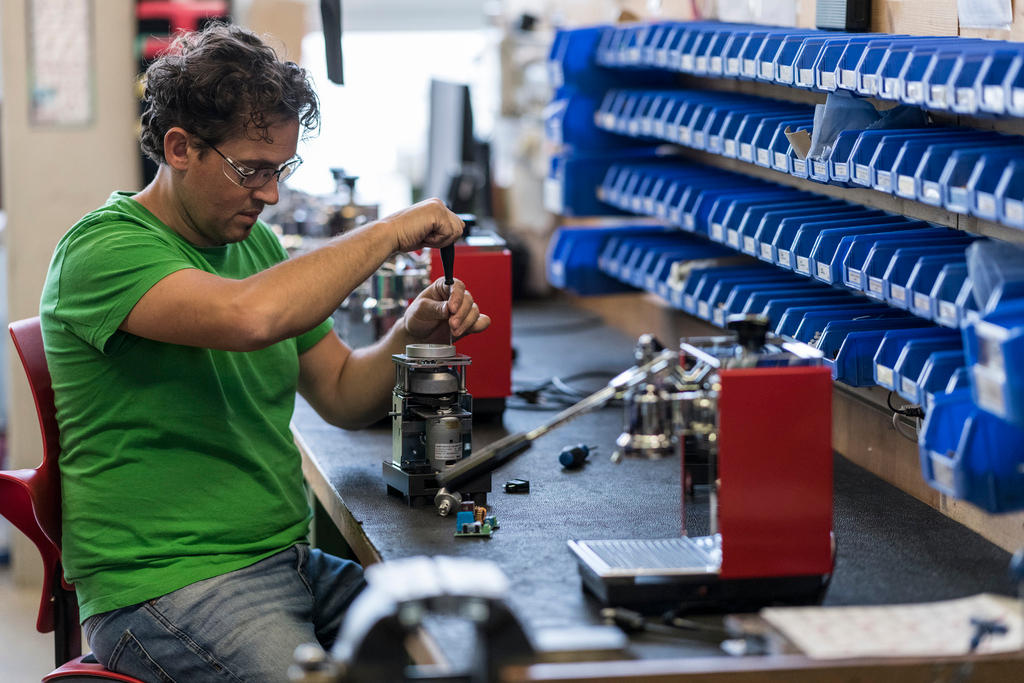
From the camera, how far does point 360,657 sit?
1248mm

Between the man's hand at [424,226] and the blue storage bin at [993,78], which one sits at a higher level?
the blue storage bin at [993,78]

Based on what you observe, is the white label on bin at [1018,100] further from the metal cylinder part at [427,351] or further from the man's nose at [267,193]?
the man's nose at [267,193]

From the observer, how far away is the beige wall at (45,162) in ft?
13.7

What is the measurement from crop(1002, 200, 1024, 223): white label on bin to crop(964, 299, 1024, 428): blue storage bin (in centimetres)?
10

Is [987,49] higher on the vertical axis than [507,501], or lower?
higher

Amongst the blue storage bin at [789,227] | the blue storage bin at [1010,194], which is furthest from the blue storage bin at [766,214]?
the blue storage bin at [1010,194]

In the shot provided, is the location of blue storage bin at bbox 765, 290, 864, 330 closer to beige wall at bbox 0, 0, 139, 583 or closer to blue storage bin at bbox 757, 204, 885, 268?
blue storage bin at bbox 757, 204, 885, 268

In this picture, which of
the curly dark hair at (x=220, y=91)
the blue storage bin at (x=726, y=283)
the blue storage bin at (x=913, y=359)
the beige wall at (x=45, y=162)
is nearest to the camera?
the blue storage bin at (x=913, y=359)

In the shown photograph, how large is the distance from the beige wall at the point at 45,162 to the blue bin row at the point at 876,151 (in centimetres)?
232

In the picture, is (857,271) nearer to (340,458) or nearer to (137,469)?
(340,458)

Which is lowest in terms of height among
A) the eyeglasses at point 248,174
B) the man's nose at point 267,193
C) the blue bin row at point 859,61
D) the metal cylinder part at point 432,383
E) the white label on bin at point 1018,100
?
the metal cylinder part at point 432,383

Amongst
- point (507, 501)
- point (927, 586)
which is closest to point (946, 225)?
point (927, 586)

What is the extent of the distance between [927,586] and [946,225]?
1.98 feet

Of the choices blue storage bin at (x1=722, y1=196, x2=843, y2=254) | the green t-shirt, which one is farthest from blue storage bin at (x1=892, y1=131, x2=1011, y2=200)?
the green t-shirt
